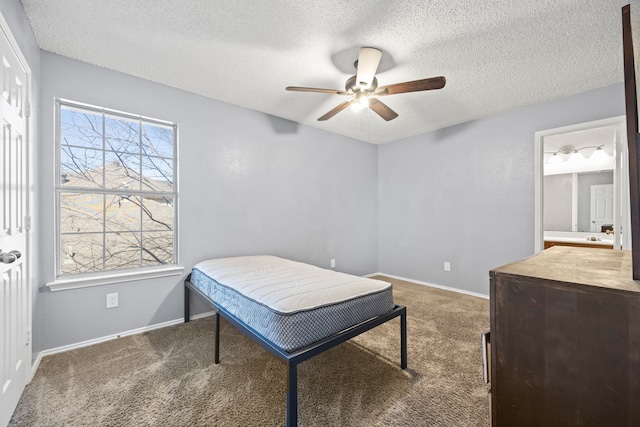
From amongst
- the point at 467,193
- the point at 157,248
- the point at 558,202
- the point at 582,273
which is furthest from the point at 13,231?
the point at 558,202

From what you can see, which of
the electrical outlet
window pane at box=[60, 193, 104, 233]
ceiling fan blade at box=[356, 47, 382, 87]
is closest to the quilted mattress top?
the electrical outlet

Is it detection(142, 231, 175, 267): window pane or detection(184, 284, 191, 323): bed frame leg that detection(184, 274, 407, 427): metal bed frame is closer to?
detection(184, 284, 191, 323): bed frame leg

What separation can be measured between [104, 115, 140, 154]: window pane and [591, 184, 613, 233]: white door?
20.3 ft

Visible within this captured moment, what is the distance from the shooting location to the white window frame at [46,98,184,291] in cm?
217

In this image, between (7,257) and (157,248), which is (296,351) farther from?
(157,248)

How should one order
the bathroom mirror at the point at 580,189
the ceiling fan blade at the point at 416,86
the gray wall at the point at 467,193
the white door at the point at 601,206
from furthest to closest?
the white door at the point at 601,206, the bathroom mirror at the point at 580,189, the gray wall at the point at 467,193, the ceiling fan blade at the point at 416,86

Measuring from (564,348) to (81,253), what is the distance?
3076 mm

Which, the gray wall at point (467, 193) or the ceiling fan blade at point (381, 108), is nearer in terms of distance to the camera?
the ceiling fan blade at point (381, 108)

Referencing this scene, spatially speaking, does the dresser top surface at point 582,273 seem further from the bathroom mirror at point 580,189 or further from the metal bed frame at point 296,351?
the bathroom mirror at point 580,189

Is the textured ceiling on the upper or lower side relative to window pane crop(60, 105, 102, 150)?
upper

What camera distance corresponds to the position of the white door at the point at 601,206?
4.12 m

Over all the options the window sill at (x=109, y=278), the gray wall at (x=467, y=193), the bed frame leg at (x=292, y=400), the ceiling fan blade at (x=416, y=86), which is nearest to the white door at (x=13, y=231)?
the window sill at (x=109, y=278)

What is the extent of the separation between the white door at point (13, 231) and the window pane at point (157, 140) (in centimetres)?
90

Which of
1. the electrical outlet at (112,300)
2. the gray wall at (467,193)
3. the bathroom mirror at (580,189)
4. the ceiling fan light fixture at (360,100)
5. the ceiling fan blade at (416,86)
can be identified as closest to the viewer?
the ceiling fan blade at (416,86)
